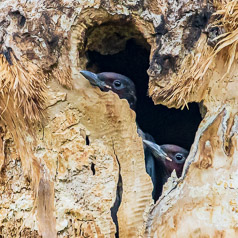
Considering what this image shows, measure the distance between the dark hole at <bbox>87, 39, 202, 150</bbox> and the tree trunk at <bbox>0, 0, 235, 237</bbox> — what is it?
58cm

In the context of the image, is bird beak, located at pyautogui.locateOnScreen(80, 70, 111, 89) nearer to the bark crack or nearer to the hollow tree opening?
the hollow tree opening

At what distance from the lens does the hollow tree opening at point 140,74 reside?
2.98m

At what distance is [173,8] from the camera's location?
2584 mm

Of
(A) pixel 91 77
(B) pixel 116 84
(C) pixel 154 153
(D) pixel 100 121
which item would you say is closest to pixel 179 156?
(C) pixel 154 153

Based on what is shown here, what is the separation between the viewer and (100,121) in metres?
2.53

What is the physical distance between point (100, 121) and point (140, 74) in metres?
1.02

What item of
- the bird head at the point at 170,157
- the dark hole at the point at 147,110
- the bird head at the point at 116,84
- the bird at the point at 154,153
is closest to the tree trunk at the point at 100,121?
the bird head at the point at 116,84

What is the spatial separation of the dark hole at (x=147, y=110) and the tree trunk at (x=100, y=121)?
580 mm

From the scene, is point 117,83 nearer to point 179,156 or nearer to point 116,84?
point 116,84

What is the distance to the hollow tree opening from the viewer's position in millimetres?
2985

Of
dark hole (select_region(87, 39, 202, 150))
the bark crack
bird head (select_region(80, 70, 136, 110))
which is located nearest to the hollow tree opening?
dark hole (select_region(87, 39, 202, 150))

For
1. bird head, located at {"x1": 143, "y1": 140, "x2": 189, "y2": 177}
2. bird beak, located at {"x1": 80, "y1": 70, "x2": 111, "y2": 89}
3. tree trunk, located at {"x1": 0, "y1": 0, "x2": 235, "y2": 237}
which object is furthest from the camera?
bird head, located at {"x1": 143, "y1": 140, "x2": 189, "y2": 177}

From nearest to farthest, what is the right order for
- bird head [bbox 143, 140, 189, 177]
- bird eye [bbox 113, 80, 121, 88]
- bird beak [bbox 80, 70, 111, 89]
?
bird beak [bbox 80, 70, 111, 89] → bird head [bbox 143, 140, 189, 177] → bird eye [bbox 113, 80, 121, 88]

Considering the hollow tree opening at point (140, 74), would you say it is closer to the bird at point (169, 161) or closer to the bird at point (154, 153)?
the bird at point (154, 153)
